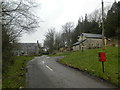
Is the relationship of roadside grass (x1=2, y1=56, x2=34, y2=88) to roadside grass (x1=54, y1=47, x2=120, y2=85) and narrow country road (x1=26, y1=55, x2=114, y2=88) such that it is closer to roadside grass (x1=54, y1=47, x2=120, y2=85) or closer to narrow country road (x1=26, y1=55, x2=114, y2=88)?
narrow country road (x1=26, y1=55, x2=114, y2=88)

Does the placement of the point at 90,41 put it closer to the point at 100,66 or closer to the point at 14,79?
the point at 100,66

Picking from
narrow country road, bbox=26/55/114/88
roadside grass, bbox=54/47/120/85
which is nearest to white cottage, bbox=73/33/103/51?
roadside grass, bbox=54/47/120/85

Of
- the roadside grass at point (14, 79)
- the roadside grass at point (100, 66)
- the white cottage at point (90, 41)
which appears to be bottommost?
the roadside grass at point (14, 79)

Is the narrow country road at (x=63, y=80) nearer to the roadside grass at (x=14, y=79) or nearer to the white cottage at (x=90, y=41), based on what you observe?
the roadside grass at (x=14, y=79)

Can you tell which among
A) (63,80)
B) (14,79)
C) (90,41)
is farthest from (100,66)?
(90,41)

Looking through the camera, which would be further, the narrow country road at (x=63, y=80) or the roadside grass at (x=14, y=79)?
the roadside grass at (x=14, y=79)

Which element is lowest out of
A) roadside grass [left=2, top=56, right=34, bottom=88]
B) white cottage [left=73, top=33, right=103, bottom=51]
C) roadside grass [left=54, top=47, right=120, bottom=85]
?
roadside grass [left=2, top=56, right=34, bottom=88]

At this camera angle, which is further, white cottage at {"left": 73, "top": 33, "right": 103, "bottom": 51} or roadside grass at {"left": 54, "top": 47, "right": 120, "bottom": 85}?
white cottage at {"left": 73, "top": 33, "right": 103, "bottom": 51}

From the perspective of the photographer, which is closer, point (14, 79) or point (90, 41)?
point (14, 79)

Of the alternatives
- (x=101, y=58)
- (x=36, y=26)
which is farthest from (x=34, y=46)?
(x=101, y=58)

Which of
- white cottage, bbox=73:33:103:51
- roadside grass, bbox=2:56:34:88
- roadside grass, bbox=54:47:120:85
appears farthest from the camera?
white cottage, bbox=73:33:103:51

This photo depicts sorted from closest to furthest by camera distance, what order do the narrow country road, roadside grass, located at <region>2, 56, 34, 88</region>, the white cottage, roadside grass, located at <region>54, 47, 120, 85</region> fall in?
the narrow country road < roadside grass, located at <region>2, 56, 34, 88</region> < roadside grass, located at <region>54, 47, 120, 85</region> < the white cottage

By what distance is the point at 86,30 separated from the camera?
223 feet

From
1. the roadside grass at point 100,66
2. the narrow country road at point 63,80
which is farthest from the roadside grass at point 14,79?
the roadside grass at point 100,66
